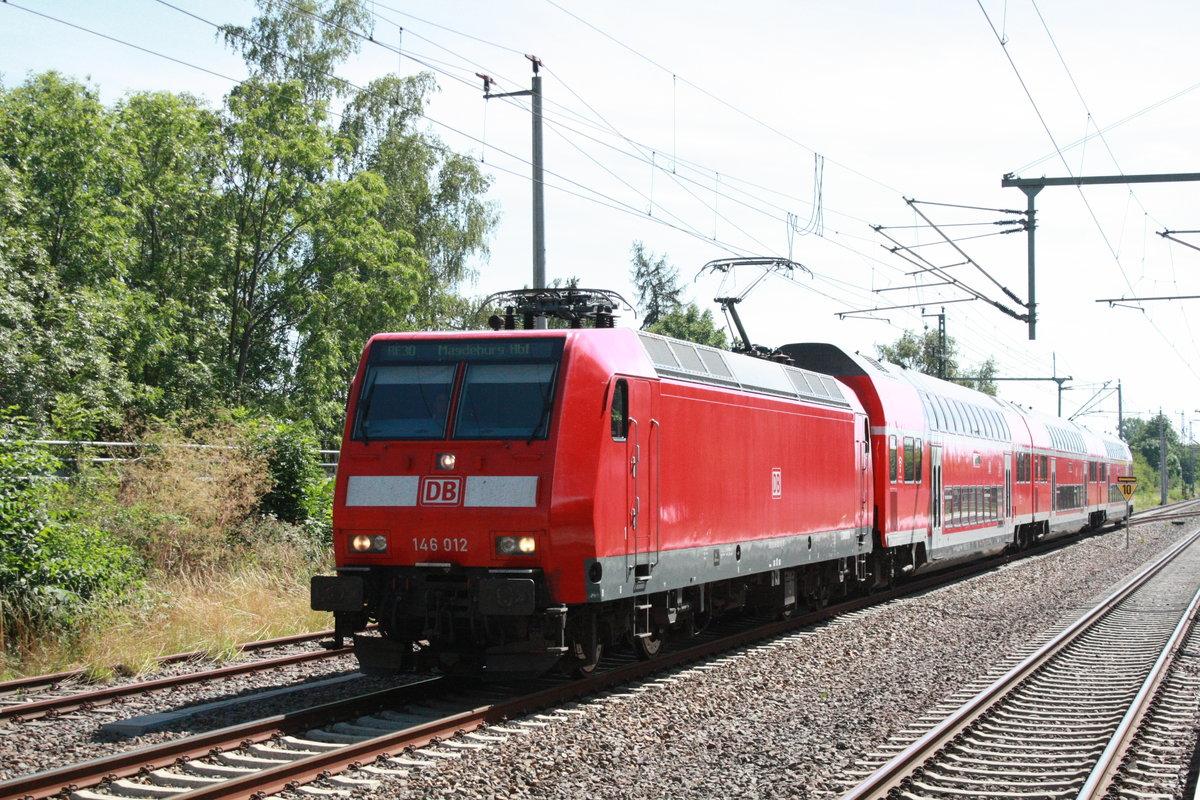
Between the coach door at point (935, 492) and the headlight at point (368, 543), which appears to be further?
the coach door at point (935, 492)

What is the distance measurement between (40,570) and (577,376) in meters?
6.24

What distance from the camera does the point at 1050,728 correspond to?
9703 millimetres

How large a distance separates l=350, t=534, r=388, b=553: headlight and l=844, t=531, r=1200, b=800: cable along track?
4499 mm

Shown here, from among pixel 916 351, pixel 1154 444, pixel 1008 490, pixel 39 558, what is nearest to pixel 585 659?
pixel 39 558

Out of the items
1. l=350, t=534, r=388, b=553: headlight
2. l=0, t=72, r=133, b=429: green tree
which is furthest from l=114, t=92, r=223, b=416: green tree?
l=350, t=534, r=388, b=553: headlight

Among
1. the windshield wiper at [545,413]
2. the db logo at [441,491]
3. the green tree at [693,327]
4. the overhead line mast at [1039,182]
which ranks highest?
the green tree at [693,327]

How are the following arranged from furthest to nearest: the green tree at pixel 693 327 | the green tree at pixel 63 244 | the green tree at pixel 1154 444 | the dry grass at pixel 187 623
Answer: the green tree at pixel 1154 444 → the green tree at pixel 693 327 → the green tree at pixel 63 244 → the dry grass at pixel 187 623

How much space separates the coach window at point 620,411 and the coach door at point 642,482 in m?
0.06

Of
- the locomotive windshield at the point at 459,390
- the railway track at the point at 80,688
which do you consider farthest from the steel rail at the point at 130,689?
the locomotive windshield at the point at 459,390

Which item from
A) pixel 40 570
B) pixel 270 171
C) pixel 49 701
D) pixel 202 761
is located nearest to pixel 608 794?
pixel 202 761

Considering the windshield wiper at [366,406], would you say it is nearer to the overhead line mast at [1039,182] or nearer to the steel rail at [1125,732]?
the steel rail at [1125,732]

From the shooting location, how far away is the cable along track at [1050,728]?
7.71 metres

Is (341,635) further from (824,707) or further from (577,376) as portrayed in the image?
(824,707)

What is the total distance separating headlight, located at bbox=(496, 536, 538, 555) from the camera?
9.79m
